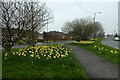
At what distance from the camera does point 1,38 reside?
55.5ft

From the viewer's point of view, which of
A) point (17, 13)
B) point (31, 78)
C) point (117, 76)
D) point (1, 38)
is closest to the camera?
point (31, 78)

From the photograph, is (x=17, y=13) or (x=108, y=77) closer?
(x=108, y=77)

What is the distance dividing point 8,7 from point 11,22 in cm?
105

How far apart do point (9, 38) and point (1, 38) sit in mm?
510

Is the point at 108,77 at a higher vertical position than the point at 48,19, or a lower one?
lower

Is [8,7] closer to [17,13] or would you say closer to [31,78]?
[17,13]

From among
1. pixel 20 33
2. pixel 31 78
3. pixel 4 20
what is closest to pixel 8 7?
pixel 4 20

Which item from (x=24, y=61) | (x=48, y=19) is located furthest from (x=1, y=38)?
(x=48, y=19)

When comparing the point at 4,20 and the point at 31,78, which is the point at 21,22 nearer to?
the point at 4,20

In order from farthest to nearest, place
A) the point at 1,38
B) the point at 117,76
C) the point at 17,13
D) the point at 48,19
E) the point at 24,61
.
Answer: the point at 48,19, the point at 17,13, the point at 1,38, the point at 24,61, the point at 117,76

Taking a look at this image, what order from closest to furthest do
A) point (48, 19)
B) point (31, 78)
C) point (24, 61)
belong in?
point (31, 78) < point (24, 61) < point (48, 19)

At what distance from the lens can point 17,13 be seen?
61.6 ft

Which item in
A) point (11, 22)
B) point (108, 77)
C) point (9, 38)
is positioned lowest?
point (108, 77)

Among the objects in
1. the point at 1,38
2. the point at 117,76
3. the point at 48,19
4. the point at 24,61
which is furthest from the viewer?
the point at 48,19
